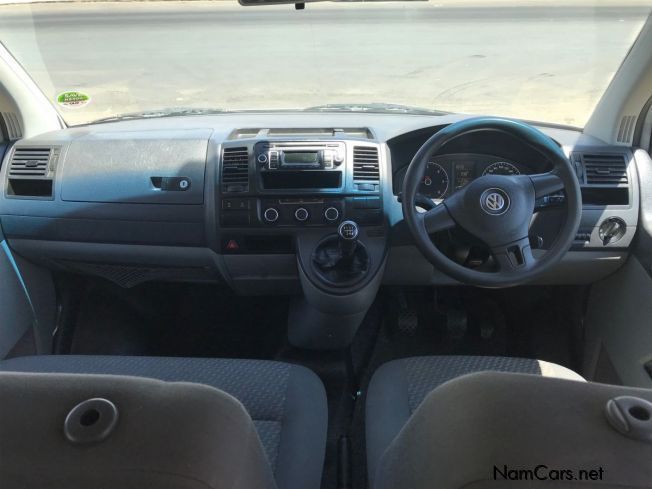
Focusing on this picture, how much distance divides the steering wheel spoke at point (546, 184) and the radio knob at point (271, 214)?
983 millimetres

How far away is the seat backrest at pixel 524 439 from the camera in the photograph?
0.87 metres

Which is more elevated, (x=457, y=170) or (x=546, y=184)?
(x=546, y=184)

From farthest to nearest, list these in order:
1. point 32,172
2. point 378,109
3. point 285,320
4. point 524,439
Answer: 1. point 285,320
2. point 378,109
3. point 32,172
4. point 524,439

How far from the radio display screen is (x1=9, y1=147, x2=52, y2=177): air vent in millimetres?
1075

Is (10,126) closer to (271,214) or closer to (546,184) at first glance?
(271,214)

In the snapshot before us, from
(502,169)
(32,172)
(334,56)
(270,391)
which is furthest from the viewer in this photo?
(334,56)

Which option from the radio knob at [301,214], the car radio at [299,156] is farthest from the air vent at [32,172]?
the radio knob at [301,214]

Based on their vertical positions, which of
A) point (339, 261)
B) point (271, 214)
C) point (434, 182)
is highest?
point (434, 182)

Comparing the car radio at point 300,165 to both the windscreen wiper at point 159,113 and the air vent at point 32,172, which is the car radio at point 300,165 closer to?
the windscreen wiper at point 159,113

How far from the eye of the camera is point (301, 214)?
2.40m

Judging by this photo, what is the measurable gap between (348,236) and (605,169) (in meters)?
1.16

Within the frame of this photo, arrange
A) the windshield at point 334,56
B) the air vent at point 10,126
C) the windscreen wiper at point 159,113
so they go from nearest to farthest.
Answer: the air vent at point 10,126
the windscreen wiper at point 159,113
the windshield at point 334,56

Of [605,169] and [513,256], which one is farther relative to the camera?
[605,169]

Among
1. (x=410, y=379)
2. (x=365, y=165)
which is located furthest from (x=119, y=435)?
(x=365, y=165)
